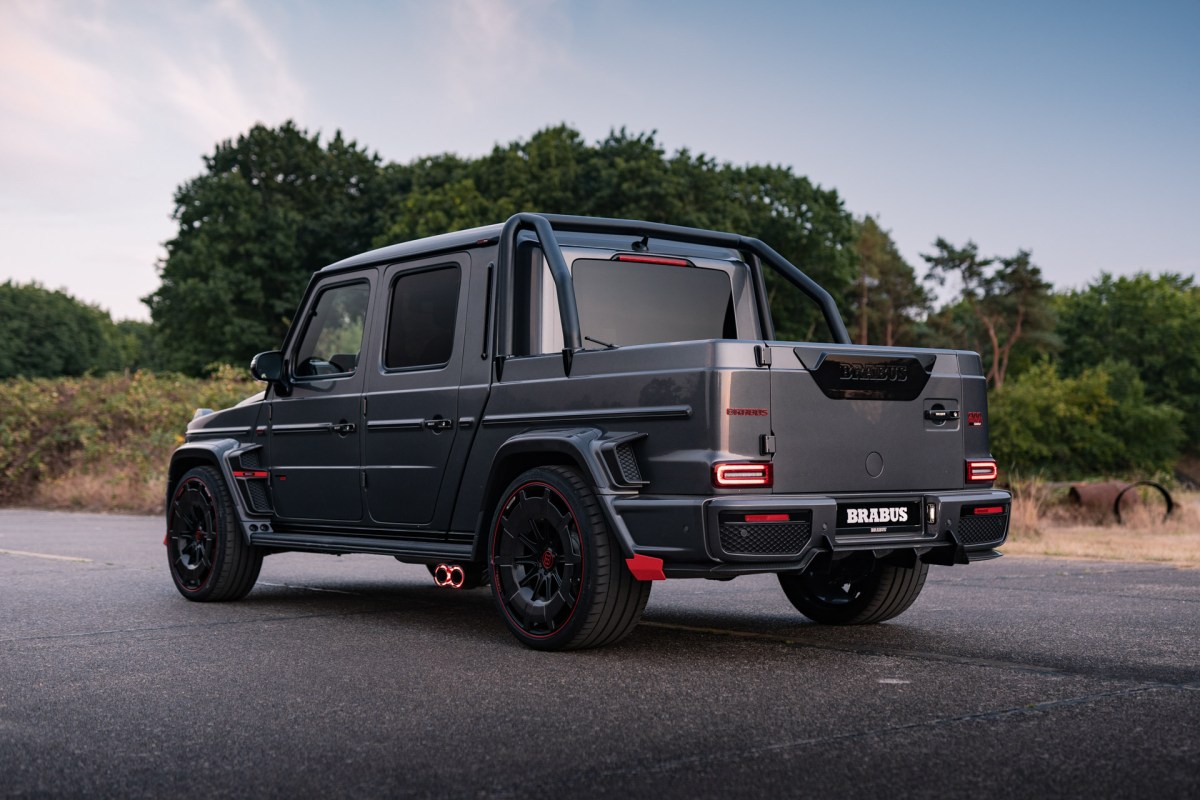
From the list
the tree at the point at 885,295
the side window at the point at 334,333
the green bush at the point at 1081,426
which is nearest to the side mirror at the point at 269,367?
the side window at the point at 334,333

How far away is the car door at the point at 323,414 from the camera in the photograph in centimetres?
780

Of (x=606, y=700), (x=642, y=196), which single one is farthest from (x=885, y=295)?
(x=606, y=700)

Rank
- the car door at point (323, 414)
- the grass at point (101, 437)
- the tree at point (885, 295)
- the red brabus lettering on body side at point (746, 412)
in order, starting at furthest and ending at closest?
the tree at point (885, 295) → the grass at point (101, 437) → the car door at point (323, 414) → the red brabus lettering on body side at point (746, 412)

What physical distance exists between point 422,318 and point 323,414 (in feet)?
3.31

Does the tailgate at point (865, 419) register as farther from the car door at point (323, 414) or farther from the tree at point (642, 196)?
the tree at point (642, 196)

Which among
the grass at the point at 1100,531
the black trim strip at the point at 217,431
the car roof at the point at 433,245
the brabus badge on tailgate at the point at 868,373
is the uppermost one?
the car roof at the point at 433,245

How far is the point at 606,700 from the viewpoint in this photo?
510 centimetres

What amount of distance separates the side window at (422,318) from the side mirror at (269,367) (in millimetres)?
1039

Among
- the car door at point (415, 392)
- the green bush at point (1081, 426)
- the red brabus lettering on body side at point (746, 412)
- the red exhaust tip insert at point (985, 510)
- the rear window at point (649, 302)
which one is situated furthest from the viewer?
the green bush at point (1081, 426)

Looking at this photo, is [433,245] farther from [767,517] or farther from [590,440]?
[767,517]

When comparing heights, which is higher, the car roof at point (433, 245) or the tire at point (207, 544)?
the car roof at point (433, 245)

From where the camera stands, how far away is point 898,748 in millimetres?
4223

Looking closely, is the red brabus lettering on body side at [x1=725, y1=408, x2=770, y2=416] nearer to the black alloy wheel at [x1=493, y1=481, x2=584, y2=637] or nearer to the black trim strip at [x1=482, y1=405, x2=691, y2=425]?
the black trim strip at [x1=482, y1=405, x2=691, y2=425]

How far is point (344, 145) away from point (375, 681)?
55781 millimetres
